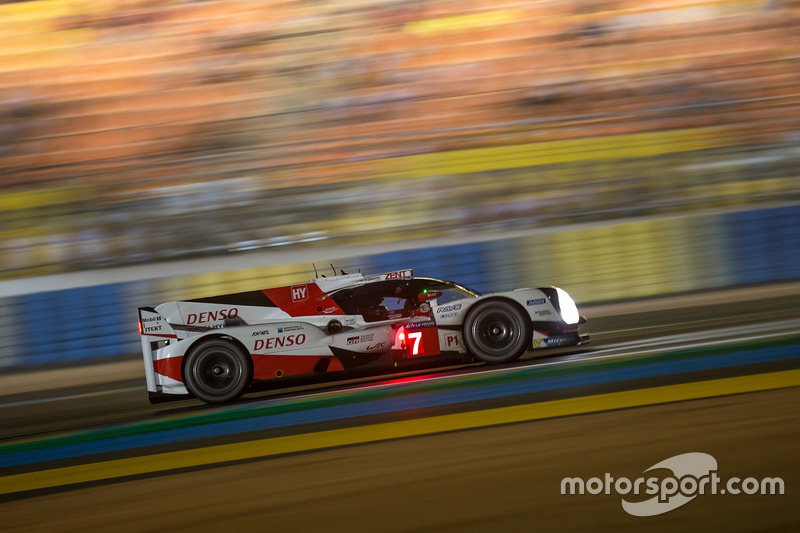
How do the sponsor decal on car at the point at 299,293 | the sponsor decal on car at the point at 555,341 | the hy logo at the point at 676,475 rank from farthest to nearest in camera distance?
the sponsor decal on car at the point at 299,293 < the sponsor decal on car at the point at 555,341 < the hy logo at the point at 676,475

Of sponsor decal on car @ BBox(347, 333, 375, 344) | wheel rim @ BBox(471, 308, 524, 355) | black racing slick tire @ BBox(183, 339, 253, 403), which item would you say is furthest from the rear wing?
wheel rim @ BBox(471, 308, 524, 355)

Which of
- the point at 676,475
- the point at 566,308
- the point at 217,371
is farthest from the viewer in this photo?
the point at 566,308

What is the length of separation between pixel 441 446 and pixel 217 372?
3.10 m

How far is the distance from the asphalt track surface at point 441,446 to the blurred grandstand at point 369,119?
24.4 ft

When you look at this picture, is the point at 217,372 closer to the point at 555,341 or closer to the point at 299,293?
the point at 299,293

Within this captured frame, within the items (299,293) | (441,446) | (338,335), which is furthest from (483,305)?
(441,446)

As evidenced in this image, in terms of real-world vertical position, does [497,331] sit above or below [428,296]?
below

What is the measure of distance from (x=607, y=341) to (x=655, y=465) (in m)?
4.38

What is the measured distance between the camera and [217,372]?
25.1 feet

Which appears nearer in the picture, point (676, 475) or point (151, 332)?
point (676, 475)

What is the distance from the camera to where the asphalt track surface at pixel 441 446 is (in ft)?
13.4

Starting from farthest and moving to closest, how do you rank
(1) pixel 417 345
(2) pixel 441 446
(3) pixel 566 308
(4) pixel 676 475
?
(3) pixel 566 308 < (1) pixel 417 345 < (2) pixel 441 446 < (4) pixel 676 475

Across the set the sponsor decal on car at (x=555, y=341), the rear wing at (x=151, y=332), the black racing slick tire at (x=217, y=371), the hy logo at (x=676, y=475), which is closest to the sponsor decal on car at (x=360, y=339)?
the black racing slick tire at (x=217, y=371)

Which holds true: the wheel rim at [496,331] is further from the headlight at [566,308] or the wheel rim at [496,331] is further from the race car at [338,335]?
the headlight at [566,308]
